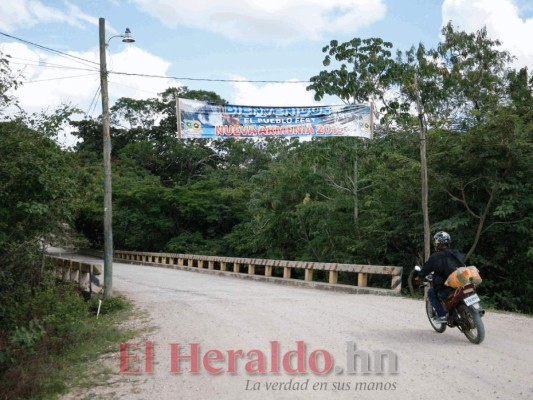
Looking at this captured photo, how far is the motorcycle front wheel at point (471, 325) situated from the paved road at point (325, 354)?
0.13m

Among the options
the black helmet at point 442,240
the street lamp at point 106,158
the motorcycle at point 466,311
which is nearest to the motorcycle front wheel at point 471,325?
the motorcycle at point 466,311

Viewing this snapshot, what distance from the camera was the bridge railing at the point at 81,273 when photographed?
1386 centimetres

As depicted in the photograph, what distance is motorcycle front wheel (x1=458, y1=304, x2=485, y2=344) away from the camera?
7.41 metres

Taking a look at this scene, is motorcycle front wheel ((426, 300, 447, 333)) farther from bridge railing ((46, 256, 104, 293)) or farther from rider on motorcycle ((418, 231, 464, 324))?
bridge railing ((46, 256, 104, 293))

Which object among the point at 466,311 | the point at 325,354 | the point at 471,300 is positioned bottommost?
the point at 325,354

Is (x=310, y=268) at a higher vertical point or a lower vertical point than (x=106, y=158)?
lower

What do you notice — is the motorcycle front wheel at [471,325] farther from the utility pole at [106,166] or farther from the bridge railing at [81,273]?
the bridge railing at [81,273]

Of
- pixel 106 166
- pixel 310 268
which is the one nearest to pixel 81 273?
pixel 106 166

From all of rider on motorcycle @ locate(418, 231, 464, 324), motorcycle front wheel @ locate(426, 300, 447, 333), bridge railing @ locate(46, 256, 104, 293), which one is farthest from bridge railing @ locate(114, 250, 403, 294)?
bridge railing @ locate(46, 256, 104, 293)

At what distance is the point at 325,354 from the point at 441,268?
Result: 224cm

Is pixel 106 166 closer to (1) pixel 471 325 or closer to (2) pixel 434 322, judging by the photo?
(2) pixel 434 322

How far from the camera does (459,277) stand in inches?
298

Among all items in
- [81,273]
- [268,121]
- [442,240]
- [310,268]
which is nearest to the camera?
[442,240]

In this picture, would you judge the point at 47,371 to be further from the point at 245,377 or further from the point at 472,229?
the point at 472,229
